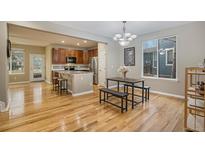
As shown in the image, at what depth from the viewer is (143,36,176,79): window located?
469 centimetres

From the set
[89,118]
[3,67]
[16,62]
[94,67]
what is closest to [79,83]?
[89,118]

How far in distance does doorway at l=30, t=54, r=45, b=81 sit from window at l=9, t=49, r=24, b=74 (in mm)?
569

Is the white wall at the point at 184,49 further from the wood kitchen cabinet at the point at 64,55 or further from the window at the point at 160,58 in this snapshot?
the wood kitchen cabinet at the point at 64,55

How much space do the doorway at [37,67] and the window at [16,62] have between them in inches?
22.4

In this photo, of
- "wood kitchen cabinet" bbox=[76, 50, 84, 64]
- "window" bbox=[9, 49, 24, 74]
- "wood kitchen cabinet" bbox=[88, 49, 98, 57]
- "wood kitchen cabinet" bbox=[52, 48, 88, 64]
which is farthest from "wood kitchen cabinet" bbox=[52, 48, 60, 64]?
Answer: "window" bbox=[9, 49, 24, 74]

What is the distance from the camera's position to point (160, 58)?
5.09m

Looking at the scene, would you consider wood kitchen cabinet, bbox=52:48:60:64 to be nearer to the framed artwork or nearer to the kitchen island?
the kitchen island

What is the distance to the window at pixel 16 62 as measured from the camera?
25.0 feet

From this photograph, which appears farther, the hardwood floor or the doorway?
the doorway

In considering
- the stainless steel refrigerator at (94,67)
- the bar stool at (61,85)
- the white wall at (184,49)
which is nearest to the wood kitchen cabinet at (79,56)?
the stainless steel refrigerator at (94,67)
